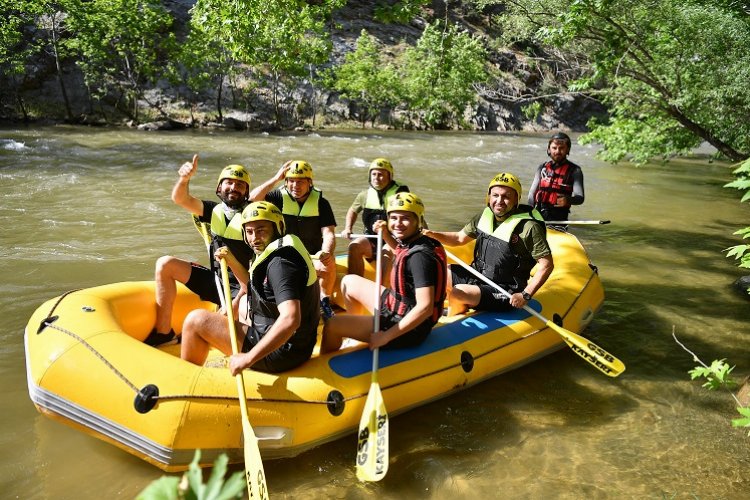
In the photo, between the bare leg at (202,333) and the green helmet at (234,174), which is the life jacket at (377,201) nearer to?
the green helmet at (234,174)

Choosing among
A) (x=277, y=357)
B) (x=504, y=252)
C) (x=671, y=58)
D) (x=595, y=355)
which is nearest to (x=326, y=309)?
(x=277, y=357)

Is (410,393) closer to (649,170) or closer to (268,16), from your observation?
(268,16)

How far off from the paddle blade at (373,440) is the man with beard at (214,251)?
139 centimetres

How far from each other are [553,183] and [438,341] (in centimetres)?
258

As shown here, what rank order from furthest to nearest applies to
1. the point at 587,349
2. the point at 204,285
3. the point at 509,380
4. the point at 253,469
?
the point at 509,380
the point at 204,285
the point at 587,349
the point at 253,469

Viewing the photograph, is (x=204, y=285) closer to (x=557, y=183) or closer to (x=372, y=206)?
(x=372, y=206)

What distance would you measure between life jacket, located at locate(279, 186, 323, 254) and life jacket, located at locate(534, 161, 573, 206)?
2.34 metres

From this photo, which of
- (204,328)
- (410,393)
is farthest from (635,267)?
(204,328)

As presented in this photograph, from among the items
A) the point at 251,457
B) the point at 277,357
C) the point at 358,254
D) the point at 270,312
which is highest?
the point at 270,312

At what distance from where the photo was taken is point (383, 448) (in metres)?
2.89

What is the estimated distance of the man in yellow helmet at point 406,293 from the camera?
10.6 feet

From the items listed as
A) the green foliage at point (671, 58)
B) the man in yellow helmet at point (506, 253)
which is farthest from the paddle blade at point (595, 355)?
the green foliage at point (671, 58)

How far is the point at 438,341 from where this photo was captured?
12.1 feet

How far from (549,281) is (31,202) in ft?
26.0
